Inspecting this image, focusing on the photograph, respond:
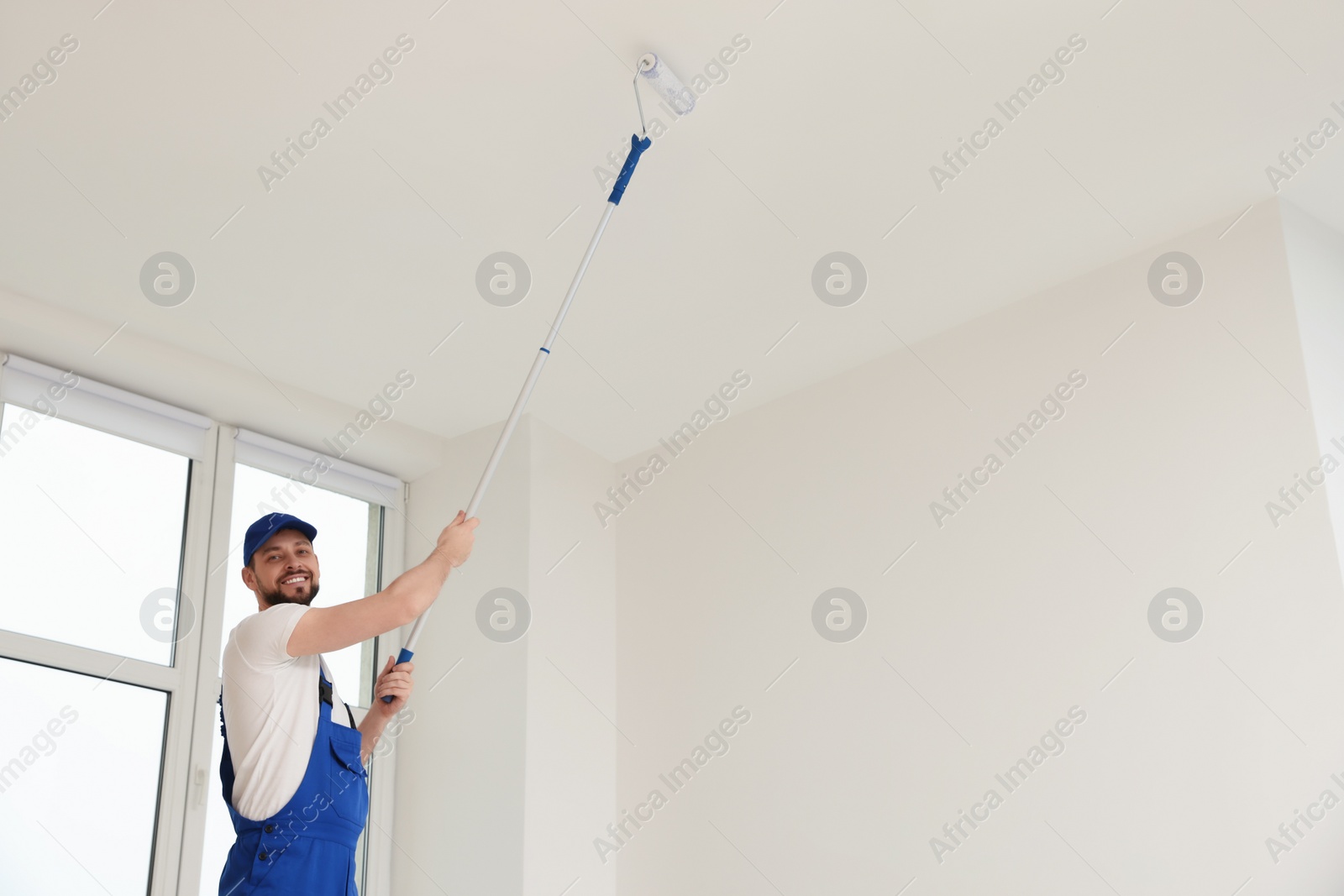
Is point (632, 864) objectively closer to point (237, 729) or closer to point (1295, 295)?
point (237, 729)

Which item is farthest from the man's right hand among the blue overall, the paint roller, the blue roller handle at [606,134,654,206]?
the blue roller handle at [606,134,654,206]

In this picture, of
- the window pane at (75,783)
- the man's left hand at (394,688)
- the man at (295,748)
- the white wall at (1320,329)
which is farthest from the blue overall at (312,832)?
the white wall at (1320,329)

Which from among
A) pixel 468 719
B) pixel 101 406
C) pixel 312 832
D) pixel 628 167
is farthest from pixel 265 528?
pixel 468 719

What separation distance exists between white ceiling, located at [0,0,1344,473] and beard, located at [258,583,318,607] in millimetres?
1136

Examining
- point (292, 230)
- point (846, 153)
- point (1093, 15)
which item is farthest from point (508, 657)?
point (1093, 15)

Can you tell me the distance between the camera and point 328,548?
4.13m

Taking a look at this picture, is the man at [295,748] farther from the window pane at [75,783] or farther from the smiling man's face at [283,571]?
the window pane at [75,783]

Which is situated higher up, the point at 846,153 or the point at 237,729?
the point at 846,153

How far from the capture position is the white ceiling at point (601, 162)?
267cm

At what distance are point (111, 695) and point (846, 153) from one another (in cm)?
257

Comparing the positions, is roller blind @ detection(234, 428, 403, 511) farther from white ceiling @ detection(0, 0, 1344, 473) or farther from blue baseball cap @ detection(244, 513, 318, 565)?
blue baseball cap @ detection(244, 513, 318, 565)

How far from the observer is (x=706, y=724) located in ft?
Answer: 12.8

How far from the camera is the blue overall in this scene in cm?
221

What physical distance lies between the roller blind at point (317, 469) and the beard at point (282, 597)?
152 centimetres
